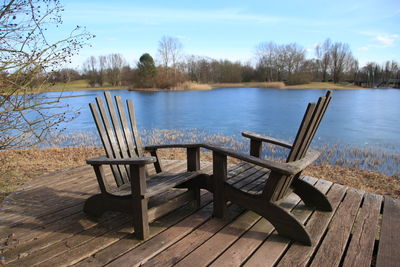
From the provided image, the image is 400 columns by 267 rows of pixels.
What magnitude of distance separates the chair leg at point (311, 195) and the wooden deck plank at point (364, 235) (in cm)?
30

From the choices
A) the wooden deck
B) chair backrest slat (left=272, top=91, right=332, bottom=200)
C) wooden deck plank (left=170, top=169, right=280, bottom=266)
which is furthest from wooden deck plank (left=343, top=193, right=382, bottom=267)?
wooden deck plank (left=170, top=169, right=280, bottom=266)

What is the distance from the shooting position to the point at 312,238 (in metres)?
2.18

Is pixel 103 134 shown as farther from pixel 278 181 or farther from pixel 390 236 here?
pixel 390 236

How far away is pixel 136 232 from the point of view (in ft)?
7.11

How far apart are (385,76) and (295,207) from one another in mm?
67429

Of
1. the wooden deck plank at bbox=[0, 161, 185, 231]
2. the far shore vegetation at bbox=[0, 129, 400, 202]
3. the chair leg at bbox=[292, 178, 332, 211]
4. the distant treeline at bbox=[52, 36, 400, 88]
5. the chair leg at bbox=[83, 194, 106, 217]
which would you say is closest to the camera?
the chair leg at bbox=[83, 194, 106, 217]

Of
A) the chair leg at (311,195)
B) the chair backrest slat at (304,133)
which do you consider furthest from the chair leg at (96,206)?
the chair leg at (311,195)

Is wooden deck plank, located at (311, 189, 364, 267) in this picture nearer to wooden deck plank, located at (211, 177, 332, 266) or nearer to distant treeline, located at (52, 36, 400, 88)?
wooden deck plank, located at (211, 177, 332, 266)

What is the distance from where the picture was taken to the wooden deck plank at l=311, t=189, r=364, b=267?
194 centimetres

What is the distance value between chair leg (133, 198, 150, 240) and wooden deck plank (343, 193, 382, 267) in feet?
4.78

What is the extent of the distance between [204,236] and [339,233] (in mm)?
1123

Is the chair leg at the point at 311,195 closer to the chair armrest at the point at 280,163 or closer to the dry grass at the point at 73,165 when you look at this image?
the chair armrest at the point at 280,163

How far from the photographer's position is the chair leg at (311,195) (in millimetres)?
2592

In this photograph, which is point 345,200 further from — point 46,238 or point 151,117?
point 151,117
